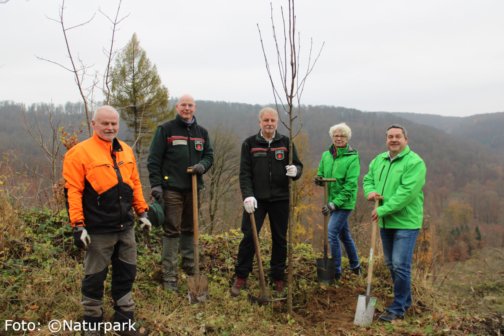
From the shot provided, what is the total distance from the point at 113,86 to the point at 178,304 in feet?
68.3

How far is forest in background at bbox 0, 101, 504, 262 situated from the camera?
5.10 m

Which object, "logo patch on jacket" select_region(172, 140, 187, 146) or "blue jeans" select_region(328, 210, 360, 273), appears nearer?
"logo patch on jacket" select_region(172, 140, 187, 146)

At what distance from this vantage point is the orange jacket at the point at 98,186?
2.47 m

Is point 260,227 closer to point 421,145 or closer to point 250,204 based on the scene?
point 250,204

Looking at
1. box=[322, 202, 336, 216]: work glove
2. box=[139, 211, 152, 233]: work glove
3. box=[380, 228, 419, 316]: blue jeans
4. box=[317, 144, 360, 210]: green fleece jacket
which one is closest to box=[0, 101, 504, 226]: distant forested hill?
box=[317, 144, 360, 210]: green fleece jacket

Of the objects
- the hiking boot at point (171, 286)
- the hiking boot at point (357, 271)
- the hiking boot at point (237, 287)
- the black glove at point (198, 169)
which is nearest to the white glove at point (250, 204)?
the black glove at point (198, 169)

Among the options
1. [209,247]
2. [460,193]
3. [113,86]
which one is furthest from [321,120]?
[209,247]

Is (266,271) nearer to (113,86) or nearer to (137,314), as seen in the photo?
(137,314)

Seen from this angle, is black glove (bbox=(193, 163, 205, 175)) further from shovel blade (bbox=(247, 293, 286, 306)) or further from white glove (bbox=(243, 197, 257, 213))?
shovel blade (bbox=(247, 293, 286, 306))

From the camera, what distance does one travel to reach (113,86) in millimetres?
20938

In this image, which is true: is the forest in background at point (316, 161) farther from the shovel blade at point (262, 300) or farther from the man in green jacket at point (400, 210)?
the shovel blade at point (262, 300)

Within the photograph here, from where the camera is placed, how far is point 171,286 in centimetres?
367

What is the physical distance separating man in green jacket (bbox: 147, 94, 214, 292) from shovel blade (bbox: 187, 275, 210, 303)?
27 cm

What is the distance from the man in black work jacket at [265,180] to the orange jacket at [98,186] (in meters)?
1.42
